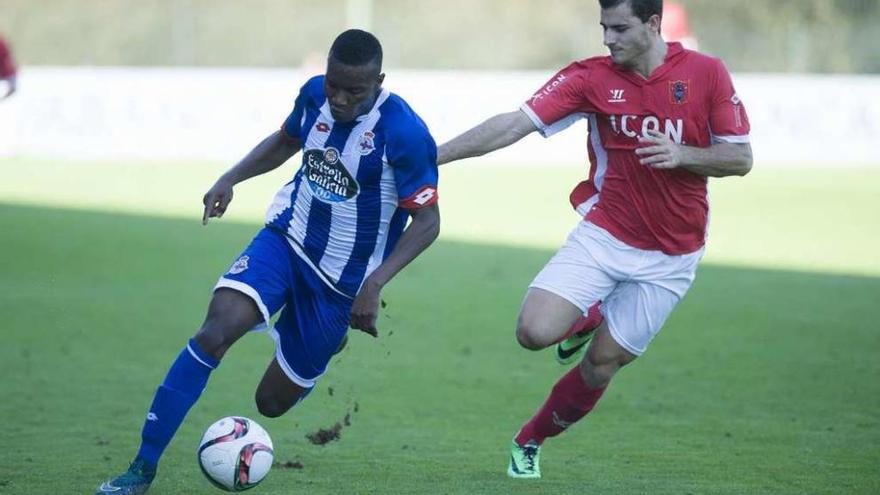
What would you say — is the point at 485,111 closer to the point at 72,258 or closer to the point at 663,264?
the point at 72,258

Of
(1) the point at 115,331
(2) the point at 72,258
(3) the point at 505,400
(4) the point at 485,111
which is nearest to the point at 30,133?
(4) the point at 485,111

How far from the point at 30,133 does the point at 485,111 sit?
966 cm

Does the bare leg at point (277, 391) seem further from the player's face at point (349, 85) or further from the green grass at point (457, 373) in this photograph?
the player's face at point (349, 85)

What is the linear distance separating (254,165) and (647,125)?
2.04m

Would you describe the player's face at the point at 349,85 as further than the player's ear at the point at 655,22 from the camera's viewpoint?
No

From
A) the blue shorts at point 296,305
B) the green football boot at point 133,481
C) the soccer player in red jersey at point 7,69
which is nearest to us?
the green football boot at point 133,481

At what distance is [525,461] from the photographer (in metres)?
6.80

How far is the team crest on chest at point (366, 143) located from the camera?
625 cm

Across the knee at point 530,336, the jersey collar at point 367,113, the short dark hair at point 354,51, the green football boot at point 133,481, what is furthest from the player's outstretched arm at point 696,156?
the green football boot at point 133,481

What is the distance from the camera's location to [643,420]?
8398mm

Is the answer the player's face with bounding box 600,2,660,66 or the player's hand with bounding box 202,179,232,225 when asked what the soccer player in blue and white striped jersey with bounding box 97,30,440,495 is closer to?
the player's hand with bounding box 202,179,232,225

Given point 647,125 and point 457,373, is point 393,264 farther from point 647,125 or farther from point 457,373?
point 457,373

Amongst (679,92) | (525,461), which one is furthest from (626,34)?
(525,461)

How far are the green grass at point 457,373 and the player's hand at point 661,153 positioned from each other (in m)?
1.60
